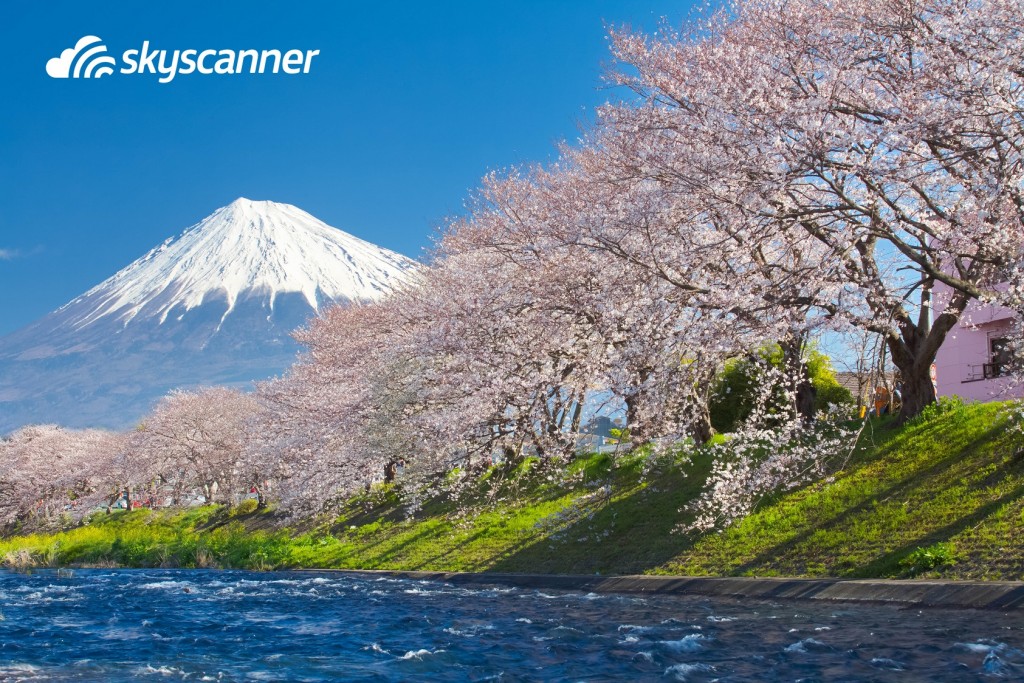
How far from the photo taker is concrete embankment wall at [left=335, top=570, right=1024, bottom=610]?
1181 cm

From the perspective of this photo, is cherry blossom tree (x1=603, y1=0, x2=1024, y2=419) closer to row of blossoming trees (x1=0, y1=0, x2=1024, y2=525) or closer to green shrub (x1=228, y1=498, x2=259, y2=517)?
row of blossoming trees (x1=0, y1=0, x2=1024, y2=525)

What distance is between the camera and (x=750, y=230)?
14250 mm

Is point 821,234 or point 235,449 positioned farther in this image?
point 235,449

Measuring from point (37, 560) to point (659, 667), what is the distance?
108 feet

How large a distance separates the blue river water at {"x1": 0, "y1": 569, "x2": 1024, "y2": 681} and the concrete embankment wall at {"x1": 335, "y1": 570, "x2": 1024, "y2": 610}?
1.21 feet

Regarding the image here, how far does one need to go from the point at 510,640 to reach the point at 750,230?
682 cm

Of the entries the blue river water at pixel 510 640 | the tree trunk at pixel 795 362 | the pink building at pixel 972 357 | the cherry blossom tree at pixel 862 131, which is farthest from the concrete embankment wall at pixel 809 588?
the pink building at pixel 972 357

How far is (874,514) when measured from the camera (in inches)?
611

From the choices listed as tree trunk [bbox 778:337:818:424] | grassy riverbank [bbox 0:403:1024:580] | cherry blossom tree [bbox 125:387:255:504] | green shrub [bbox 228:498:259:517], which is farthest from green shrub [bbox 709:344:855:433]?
cherry blossom tree [bbox 125:387:255:504]

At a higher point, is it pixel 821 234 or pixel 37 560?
pixel 821 234

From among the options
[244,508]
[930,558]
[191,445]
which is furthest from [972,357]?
[191,445]

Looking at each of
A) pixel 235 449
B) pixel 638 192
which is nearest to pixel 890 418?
pixel 638 192

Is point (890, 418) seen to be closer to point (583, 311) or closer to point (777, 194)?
point (583, 311)

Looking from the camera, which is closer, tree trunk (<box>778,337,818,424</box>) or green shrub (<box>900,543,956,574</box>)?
green shrub (<box>900,543,956,574</box>)
